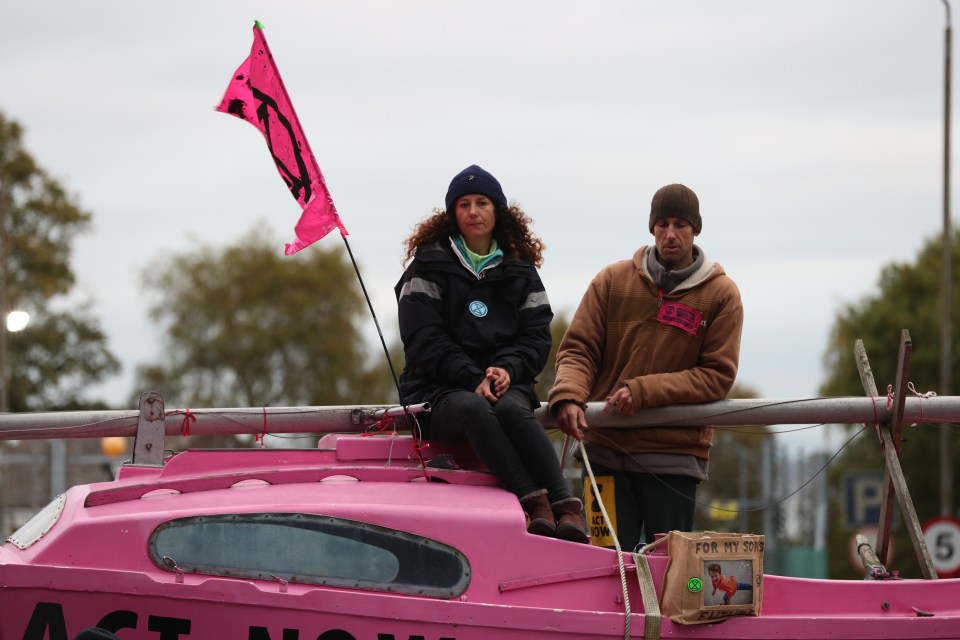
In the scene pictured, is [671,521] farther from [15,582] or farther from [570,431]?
[15,582]

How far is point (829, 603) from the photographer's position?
632 cm

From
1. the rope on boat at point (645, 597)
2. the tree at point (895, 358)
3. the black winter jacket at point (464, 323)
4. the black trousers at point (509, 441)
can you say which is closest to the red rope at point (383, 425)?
the black winter jacket at point (464, 323)

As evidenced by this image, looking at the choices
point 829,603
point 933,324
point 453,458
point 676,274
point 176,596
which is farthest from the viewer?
point 933,324

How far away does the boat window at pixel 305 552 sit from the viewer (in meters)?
5.89

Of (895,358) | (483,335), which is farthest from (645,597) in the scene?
(895,358)

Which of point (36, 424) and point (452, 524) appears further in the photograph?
point (36, 424)

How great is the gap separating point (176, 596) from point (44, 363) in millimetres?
40850

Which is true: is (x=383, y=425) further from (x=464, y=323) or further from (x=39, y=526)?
(x=39, y=526)

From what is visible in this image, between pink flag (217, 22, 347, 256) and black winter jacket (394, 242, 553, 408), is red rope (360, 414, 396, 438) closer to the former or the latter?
black winter jacket (394, 242, 553, 408)

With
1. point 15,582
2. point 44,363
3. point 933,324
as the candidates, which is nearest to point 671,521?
point 15,582

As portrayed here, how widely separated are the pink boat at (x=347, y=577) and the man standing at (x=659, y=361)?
1.00m

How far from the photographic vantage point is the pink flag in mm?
7367

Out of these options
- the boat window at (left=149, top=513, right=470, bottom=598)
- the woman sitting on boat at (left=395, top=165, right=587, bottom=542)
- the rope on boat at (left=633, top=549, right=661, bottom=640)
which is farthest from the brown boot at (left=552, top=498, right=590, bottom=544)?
the boat window at (left=149, top=513, right=470, bottom=598)

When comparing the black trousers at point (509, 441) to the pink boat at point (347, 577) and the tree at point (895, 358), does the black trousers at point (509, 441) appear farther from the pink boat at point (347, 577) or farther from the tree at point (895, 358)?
the tree at point (895, 358)
